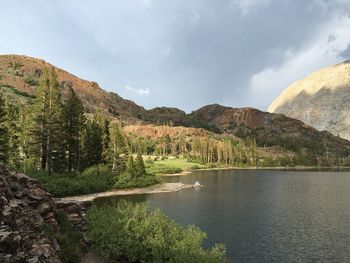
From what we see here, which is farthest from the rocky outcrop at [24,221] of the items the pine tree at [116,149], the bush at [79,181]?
the pine tree at [116,149]

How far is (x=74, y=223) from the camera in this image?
34.1m

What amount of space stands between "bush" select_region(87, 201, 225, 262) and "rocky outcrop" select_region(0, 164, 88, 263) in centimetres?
240

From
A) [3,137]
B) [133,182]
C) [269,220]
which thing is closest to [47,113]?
[3,137]

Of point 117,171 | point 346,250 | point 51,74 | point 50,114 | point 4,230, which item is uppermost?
point 51,74

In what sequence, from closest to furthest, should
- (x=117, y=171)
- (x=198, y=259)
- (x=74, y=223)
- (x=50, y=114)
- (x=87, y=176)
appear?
(x=198, y=259)
(x=74, y=223)
(x=50, y=114)
(x=87, y=176)
(x=117, y=171)

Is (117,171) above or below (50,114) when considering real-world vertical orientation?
below

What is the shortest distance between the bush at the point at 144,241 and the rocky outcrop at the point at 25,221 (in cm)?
240

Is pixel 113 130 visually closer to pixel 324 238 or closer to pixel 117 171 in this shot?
pixel 117 171

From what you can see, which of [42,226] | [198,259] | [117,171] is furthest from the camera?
[117,171]

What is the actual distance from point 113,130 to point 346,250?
239ft

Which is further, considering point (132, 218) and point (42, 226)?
point (132, 218)

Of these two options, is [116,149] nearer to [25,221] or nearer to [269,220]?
[269,220]

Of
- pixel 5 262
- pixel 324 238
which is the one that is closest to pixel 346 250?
pixel 324 238

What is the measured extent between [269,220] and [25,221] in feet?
158
